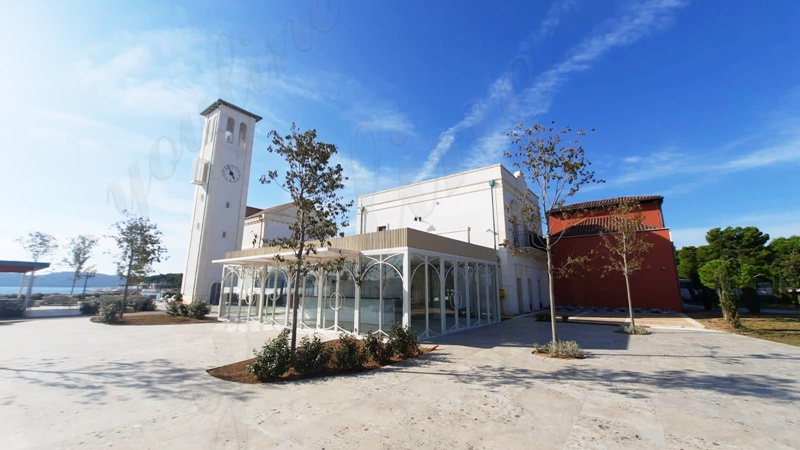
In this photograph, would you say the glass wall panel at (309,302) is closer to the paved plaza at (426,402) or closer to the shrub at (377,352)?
the paved plaza at (426,402)

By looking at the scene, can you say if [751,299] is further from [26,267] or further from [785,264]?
[26,267]

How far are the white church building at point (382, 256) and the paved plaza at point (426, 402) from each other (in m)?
3.33

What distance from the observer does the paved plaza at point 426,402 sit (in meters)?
4.05

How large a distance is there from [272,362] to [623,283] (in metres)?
23.5

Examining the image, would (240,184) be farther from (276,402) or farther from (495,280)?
(276,402)

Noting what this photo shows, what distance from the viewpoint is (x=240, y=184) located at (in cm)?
3378

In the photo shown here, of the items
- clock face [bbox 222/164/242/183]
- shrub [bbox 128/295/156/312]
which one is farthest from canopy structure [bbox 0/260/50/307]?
clock face [bbox 222/164/242/183]

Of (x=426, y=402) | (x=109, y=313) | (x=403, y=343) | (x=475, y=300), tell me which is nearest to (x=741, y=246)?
(x=475, y=300)

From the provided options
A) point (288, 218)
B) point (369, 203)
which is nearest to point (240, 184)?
point (288, 218)

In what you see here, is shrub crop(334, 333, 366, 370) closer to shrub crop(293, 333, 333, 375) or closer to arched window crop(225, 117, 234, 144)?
shrub crop(293, 333, 333, 375)

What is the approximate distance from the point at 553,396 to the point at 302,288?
11.6 meters

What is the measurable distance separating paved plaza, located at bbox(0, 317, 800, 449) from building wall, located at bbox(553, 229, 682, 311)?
12129 mm

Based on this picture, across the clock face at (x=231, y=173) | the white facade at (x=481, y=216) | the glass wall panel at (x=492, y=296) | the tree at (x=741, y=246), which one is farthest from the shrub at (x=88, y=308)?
the tree at (x=741, y=246)

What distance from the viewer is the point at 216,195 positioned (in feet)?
103
